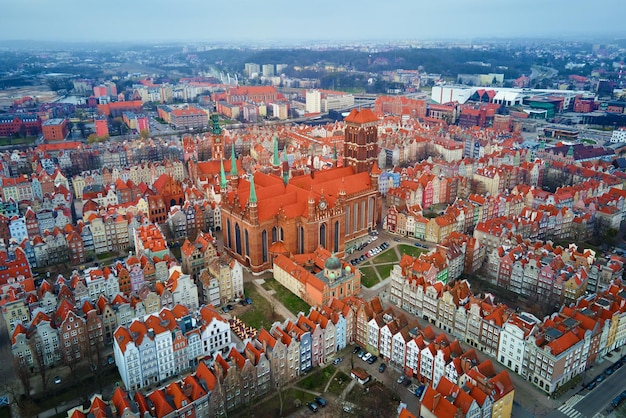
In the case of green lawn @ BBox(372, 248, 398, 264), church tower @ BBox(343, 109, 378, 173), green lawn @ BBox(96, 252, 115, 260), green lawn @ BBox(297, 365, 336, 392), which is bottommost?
green lawn @ BBox(297, 365, 336, 392)

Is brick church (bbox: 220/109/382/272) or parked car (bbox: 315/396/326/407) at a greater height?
brick church (bbox: 220/109/382/272)

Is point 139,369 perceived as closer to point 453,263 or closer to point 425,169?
point 453,263

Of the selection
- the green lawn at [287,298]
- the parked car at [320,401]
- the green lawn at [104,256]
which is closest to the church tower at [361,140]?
the green lawn at [287,298]

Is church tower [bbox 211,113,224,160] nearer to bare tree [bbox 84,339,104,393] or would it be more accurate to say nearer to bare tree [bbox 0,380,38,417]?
bare tree [bbox 84,339,104,393]

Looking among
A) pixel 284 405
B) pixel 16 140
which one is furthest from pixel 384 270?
pixel 16 140

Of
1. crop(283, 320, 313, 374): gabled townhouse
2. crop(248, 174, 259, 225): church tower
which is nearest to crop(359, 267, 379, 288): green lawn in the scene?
crop(248, 174, 259, 225): church tower

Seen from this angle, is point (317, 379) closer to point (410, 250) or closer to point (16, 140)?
point (410, 250)

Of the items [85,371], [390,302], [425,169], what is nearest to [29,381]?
[85,371]
